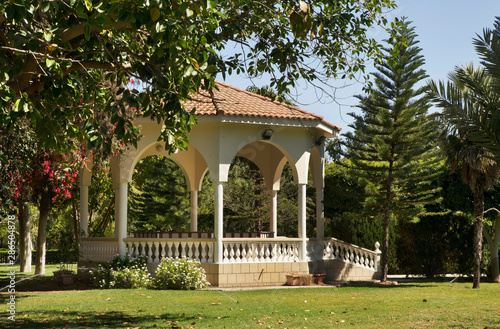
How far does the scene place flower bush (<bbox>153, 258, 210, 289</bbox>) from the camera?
15.5 metres

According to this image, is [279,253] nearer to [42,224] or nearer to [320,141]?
[320,141]

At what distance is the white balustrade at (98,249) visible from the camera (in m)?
17.3

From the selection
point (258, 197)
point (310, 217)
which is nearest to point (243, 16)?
point (258, 197)

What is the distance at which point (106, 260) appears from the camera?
17.4 metres

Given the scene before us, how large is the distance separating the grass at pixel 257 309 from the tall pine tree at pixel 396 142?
4.61 metres

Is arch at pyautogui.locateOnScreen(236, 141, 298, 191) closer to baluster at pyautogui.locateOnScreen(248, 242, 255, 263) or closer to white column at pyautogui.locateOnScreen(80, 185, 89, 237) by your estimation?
baluster at pyautogui.locateOnScreen(248, 242, 255, 263)

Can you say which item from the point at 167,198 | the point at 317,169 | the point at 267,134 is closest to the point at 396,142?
the point at 317,169

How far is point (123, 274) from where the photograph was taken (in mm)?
15703

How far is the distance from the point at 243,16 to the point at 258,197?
2061 cm

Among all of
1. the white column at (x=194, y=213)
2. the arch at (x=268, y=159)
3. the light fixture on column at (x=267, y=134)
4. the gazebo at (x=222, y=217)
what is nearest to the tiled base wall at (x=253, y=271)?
the gazebo at (x=222, y=217)

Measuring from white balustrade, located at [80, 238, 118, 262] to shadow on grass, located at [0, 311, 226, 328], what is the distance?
628cm

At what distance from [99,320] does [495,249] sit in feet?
52.4

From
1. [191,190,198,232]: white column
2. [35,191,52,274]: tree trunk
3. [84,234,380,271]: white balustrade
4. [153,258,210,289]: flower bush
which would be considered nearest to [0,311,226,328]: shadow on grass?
[153,258,210,289]: flower bush

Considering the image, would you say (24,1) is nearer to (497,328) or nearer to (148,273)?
(497,328)
